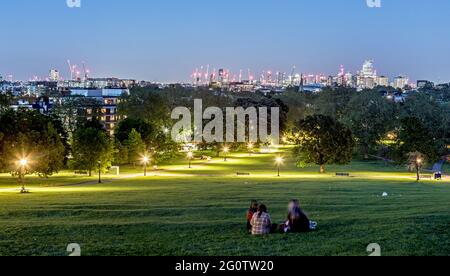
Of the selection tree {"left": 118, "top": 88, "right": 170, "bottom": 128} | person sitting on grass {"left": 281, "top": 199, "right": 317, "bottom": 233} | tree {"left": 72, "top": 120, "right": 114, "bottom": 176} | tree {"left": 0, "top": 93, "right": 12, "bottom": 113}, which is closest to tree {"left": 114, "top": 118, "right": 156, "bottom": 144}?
tree {"left": 0, "top": 93, "right": 12, "bottom": 113}

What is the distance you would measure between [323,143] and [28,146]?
3518cm

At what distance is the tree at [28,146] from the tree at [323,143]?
97.9 feet

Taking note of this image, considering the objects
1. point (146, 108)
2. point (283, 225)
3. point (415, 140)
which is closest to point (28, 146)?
point (283, 225)

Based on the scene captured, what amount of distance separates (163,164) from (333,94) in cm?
6988

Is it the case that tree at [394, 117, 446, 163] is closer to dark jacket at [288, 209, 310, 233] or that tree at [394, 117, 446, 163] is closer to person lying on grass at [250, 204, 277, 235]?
dark jacket at [288, 209, 310, 233]

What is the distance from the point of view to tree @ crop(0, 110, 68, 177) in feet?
164

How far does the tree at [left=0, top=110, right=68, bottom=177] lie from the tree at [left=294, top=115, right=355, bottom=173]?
2984 cm

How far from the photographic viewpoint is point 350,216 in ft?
72.5

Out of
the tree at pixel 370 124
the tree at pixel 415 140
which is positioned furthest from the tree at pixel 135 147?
the tree at pixel 370 124

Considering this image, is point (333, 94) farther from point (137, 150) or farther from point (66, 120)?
point (137, 150)

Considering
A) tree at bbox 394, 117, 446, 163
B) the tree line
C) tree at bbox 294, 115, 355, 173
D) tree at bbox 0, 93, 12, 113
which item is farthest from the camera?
tree at bbox 0, 93, 12, 113

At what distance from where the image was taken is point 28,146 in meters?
50.7
